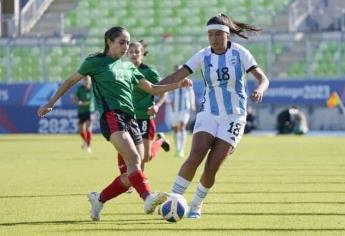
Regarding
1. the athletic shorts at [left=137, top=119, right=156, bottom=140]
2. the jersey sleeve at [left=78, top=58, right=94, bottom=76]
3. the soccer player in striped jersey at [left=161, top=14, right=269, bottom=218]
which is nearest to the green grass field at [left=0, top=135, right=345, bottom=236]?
the soccer player in striped jersey at [left=161, top=14, right=269, bottom=218]

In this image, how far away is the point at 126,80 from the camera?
37.7 ft

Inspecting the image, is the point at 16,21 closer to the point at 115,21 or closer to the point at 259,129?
the point at 115,21

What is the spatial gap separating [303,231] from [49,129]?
1231 inches

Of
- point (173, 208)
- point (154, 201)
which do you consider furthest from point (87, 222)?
point (173, 208)

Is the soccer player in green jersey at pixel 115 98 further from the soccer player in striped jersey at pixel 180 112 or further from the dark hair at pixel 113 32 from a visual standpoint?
the soccer player in striped jersey at pixel 180 112

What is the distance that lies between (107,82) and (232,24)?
4.91 ft

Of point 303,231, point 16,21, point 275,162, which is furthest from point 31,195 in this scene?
point 16,21

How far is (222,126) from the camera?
11.4 metres

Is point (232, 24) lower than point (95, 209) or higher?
higher

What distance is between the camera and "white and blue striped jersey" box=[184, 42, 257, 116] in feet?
37.5

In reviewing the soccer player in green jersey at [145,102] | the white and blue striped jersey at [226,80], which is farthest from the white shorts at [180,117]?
the white and blue striped jersey at [226,80]

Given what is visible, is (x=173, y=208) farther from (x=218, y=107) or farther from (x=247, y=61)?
(x=247, y=61)

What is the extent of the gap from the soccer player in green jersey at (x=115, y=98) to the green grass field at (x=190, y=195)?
0.44m

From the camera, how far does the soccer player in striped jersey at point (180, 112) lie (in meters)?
26.3
